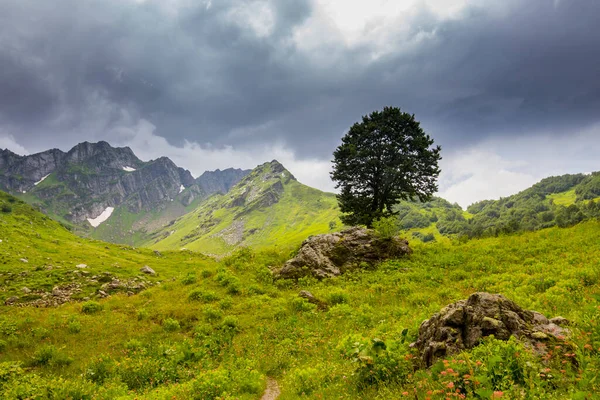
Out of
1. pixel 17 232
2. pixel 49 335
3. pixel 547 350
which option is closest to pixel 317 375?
pixel 547 350

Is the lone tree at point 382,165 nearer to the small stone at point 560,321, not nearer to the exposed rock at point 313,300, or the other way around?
the exposed rock at point 313,300

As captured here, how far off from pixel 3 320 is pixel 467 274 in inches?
1069

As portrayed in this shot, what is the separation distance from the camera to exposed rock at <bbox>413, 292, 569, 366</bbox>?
308 inches

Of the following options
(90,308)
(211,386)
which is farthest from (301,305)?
(90,308)

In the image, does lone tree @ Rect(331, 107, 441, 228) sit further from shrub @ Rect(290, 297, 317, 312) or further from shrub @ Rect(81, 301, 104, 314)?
shrub @ Rect(81, 301, 104, 314)

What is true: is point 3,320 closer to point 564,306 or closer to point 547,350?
point 547,350

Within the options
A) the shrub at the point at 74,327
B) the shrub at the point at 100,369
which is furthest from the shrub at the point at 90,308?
the shrub at the point at 100,369

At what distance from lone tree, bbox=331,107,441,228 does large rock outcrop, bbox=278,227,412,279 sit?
6.64 m

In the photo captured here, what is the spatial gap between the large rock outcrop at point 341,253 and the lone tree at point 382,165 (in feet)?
21.8

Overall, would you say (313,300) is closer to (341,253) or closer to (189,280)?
(341,253)

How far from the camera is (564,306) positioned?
36.6 ft

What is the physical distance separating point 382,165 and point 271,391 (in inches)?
1107

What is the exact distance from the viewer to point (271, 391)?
992 centimetres

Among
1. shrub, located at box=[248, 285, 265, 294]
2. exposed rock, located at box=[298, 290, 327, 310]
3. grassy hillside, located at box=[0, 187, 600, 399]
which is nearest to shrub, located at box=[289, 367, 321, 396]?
grassy hillside, located at box=[0, 187, 600, 399]
